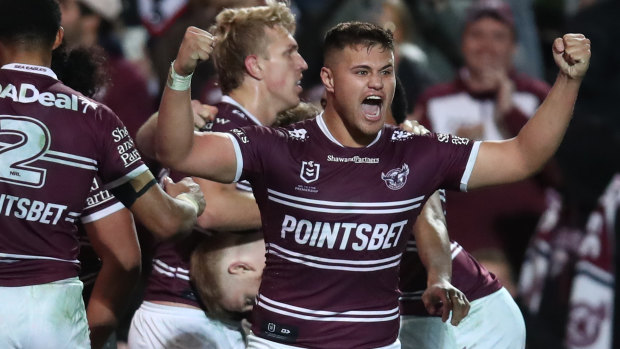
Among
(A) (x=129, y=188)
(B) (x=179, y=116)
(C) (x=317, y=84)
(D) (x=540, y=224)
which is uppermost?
(B) (x=179, y=116)

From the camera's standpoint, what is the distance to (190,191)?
197 inches

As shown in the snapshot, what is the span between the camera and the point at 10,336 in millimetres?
4367

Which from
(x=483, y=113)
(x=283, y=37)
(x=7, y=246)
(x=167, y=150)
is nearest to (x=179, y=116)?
(x=167, y=150)

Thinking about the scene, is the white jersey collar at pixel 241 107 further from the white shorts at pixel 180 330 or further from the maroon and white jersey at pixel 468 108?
the maroon and white jersey at pixel 468 108

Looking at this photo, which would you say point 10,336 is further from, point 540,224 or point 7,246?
point 540,224

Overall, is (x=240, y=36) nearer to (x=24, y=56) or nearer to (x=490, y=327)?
(x=24, y=56)

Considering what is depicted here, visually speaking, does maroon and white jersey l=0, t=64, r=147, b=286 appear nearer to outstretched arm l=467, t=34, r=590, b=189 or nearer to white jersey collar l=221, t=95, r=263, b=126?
white jersey collar l=221, t=95, r=263, b=126

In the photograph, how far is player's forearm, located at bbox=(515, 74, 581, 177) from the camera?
464 centimetres

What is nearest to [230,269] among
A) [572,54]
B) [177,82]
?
[177,82]

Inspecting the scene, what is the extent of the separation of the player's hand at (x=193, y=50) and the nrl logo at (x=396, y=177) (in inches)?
35.3

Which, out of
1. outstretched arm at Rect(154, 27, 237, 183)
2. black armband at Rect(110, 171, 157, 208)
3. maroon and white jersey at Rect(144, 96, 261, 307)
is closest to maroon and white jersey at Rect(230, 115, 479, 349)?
outstretched arm at Rect(154, 27, 237, 183)

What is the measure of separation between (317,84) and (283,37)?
328 centimetres

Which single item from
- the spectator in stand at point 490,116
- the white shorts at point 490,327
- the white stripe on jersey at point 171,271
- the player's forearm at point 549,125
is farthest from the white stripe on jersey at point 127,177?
the spectator in stand at point 490,116

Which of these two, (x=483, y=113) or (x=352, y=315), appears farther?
(x=483, y=113)
